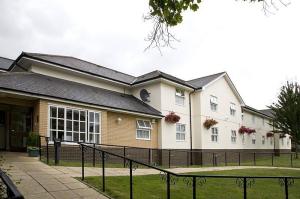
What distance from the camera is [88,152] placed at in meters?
17.0

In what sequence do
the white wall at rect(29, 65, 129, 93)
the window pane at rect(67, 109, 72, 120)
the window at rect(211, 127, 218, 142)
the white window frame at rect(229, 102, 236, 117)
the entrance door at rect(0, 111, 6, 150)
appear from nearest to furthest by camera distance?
1. the window pane at rect(67, 109, 72, 120)
2. the entrance door at rect(0, 111, 6, 150)
3. the white wall at rect(29, 65, 129, 93)
4. the window at rect(211, 127, 218, 142)
5. the white window frame at rect(229, 102, 236, 117)

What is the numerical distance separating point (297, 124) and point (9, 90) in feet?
58.6

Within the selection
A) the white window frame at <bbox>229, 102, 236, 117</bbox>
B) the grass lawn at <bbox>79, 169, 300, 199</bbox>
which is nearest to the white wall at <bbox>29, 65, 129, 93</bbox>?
the grass lawn at <bbox>79, 169, 300, 199</bbox>

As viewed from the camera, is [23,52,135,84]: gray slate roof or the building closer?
the building

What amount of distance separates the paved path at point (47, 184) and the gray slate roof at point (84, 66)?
373 inches

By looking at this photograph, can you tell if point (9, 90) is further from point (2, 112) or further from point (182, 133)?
point (182, 133)

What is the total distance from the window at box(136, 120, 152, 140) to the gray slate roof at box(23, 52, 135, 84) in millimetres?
3727

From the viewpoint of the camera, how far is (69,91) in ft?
57.9

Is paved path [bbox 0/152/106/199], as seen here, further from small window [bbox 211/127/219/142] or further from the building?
small window [bbox 211/127/219/142]

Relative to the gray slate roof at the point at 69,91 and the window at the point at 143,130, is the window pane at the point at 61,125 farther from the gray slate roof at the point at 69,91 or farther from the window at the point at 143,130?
the window at the point at 143,130

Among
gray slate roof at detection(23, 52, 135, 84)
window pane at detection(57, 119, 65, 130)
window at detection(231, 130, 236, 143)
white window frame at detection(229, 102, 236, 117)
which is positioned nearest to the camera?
window pane at detection(57, 119, 65, 130)

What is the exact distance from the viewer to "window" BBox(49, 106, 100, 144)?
15717 mm

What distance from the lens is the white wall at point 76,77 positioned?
60.8 ft

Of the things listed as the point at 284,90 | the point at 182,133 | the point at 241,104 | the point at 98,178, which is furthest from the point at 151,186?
the point at 241,104
